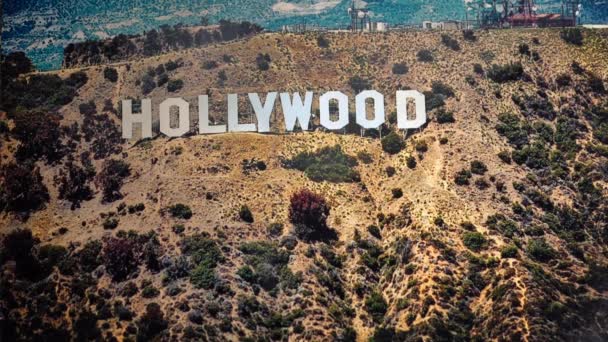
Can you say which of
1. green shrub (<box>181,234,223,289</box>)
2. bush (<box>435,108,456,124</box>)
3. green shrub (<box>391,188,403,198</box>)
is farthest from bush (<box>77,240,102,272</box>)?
bush (<box>435,108,456,124</box>)

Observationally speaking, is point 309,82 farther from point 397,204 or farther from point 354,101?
point 397,204

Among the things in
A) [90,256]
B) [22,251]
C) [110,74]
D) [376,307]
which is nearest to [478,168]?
[376,307]

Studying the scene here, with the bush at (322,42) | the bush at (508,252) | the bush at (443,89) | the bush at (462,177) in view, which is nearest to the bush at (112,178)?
the bush at (322,42)

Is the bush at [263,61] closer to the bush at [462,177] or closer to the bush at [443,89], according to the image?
the bush at [443,89]

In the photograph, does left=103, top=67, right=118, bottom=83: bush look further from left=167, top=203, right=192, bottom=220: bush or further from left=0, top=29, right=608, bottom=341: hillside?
left=167, top=203, right=192, bottom=220: bush

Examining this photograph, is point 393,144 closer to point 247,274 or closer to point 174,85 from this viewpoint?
point 247,274

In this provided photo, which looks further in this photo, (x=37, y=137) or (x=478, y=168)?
(x=37, y=137)
